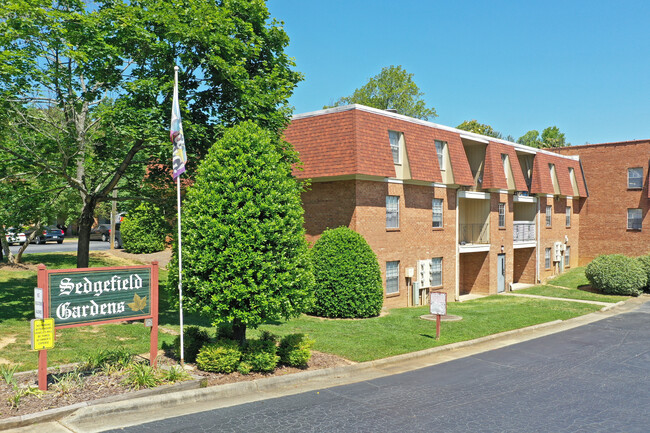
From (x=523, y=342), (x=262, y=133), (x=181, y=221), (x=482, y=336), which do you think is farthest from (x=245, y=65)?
(x=523, y=342)

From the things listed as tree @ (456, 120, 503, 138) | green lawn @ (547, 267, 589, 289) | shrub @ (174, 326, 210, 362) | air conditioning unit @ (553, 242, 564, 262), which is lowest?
green lawn @ (547, 267, 589, 289)

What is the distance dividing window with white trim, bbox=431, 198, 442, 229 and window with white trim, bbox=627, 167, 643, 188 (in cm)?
2089

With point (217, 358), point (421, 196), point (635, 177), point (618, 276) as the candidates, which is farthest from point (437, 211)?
point (635, 177)

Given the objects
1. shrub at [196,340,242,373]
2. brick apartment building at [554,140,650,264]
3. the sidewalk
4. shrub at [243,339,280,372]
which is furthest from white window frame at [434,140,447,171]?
brick apartment building at [554,140,650,264]

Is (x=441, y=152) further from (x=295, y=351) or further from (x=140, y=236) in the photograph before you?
(x=140, y=236)

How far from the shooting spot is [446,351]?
48.9 ft

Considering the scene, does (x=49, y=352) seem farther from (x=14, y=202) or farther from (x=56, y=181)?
(x=56, y=181)

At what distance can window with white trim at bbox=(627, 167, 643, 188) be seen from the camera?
3784 cm

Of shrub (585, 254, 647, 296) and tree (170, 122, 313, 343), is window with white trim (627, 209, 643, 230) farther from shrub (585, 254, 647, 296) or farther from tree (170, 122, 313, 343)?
tree (170, 122, 313, 343)

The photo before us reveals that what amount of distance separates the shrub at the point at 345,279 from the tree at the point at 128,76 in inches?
208

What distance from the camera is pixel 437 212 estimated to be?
25.8 metres

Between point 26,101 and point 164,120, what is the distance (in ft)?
12.4

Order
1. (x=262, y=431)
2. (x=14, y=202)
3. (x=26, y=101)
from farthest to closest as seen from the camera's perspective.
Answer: (x=14, y=202)
(x=26, y=101)
(x=262, y=431)

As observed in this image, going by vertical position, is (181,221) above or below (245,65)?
below
